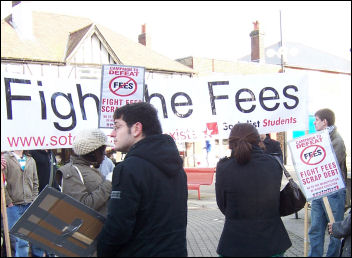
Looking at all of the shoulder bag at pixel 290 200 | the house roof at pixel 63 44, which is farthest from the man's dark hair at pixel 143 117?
the house roof at pixel 63 44

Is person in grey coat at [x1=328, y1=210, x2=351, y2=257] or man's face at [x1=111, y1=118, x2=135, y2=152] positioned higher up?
man's face at [x1=111, y1=118, x2=135, y2=152]

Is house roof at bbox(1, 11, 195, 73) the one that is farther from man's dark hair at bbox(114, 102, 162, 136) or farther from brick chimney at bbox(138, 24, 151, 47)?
man's dark hair at bbox(114, 102, 162, 136)

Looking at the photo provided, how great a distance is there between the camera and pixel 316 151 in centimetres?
454

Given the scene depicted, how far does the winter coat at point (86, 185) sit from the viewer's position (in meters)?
2.92

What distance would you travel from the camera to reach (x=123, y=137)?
8.79 feet

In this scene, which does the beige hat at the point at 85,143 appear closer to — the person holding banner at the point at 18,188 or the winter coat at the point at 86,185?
the winter coat at the point at 86,185

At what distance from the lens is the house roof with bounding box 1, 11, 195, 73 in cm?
2109

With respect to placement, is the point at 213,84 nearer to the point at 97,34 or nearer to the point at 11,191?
the point at 11,191

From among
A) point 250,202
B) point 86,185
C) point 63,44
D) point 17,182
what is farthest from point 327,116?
point 63,44

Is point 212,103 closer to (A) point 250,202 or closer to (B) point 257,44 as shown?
(A) point 250,202

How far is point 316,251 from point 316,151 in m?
1.38

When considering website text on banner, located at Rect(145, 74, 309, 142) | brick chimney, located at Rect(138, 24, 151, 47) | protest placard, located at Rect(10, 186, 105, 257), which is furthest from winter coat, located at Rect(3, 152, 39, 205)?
brick chimney, located at Rect(138, 24, 151, 47)

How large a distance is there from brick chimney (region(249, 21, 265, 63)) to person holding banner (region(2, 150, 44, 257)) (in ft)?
91.7

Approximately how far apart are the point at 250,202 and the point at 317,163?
175cm
